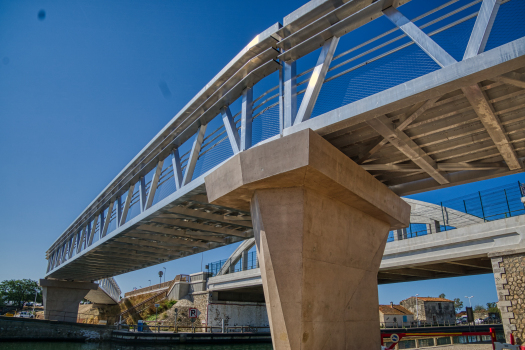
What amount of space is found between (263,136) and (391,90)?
4.75m

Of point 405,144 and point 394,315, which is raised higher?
point 405,144

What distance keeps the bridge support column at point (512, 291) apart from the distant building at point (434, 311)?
162ft

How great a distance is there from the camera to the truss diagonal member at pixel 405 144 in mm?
9062

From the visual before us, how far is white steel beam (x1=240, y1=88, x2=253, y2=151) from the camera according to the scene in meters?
12.3

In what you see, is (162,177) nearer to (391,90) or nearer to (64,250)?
(391,90)

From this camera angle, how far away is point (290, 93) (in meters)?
10.5

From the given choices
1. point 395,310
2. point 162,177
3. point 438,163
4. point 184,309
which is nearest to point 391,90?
point 438,163

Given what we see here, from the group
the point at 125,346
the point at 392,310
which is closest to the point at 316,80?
the point at 125,346

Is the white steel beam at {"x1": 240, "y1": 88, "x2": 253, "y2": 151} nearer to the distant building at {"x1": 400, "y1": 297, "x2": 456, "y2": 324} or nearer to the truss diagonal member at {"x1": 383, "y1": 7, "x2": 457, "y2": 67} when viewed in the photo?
the truss diagonal member at {"x1": 383, "y1": 7, "x2": 457, "y2": 67}

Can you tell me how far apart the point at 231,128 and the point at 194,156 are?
2.80 meters

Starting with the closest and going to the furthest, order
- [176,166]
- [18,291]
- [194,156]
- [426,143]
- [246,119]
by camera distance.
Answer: [426,143], [246,119], [194,156], [176,166], [18,291]

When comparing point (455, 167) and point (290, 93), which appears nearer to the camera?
point (290, 93)

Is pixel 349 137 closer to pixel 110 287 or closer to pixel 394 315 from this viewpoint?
pixel 394 315

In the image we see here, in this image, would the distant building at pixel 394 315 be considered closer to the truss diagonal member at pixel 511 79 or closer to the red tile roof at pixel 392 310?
the red tile roof at pixel 392 310
